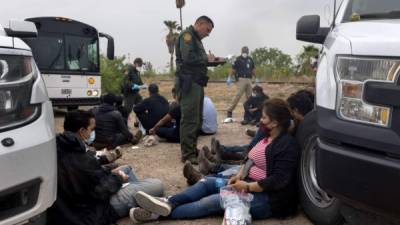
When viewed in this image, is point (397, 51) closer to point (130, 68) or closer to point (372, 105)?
point (372, 105)

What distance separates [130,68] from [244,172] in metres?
7.74

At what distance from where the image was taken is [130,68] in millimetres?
11266

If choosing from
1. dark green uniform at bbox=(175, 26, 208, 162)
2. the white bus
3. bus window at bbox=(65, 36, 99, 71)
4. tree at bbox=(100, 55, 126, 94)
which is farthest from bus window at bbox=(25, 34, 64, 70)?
tree at bbox=(100, 55, 126, 94)

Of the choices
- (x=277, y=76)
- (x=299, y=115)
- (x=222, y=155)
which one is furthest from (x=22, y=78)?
(x=277, y=76)

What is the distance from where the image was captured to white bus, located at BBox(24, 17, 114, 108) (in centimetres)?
1327

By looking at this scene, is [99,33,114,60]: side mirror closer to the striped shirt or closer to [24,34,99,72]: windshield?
[24,34,99,72]: windshield

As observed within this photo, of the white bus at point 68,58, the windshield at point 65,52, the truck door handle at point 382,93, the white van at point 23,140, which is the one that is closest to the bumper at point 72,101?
the white bus at point 68,58

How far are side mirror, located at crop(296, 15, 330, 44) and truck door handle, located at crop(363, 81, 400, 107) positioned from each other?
1.22 m

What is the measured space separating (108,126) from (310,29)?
4100 mm

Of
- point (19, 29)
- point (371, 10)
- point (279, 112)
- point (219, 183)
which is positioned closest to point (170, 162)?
point (219, 183)

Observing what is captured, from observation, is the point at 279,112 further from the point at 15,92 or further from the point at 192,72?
the point at 192,72

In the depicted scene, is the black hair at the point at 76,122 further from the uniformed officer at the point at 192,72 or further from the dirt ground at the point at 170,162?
the uniformed officer at the point at 192,72

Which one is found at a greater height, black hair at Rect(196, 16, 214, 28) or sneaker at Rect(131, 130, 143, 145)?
black hair at Rect(196, 16, 214, 28)

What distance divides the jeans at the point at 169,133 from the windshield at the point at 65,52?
254 inches
